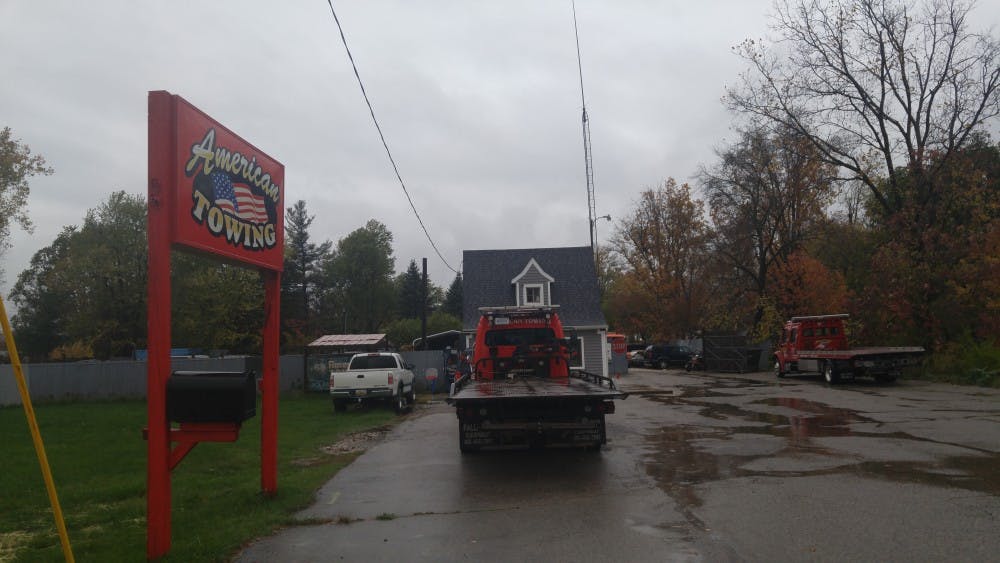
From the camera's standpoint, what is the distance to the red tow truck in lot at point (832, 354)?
2334 centimetres

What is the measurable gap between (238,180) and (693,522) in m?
5.54

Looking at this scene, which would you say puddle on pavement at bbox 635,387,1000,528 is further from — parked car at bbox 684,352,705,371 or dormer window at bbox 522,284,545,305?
parked car at bbox 684,352,705,371

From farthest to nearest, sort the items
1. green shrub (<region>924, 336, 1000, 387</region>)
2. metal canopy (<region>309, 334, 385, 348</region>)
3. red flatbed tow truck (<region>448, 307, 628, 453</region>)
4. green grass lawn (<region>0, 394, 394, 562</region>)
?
metal canopy (<region>309, 334, 385, 348</region>), green shrub (<region>924, 336, 1000, 387</region>), red flatbed tow truck (<region>448, 307, 628, 453</region>), green grass lawn (<region>0, 394, 394, 562</region>)

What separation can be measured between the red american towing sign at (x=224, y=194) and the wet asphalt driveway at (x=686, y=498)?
283cm

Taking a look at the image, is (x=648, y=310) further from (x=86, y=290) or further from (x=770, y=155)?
(x=86, y=290)

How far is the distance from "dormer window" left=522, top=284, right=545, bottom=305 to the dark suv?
13277mm

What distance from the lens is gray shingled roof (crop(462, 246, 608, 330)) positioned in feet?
122

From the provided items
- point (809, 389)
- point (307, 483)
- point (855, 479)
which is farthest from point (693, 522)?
point (809, 389)

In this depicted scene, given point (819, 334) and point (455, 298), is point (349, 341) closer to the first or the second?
point (819, 334)

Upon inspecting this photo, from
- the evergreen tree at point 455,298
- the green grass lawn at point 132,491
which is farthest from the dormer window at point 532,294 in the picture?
the evergreen tree at point 455,298

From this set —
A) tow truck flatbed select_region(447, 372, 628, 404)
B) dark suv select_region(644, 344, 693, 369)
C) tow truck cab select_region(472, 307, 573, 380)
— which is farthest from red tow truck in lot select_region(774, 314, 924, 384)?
dark suv select_region(644, 344, 693, 369)

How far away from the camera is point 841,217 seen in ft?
155

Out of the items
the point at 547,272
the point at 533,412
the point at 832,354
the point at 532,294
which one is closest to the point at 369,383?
the point at 533,412

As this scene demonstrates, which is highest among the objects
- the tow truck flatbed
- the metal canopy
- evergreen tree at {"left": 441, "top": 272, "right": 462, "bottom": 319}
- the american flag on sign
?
evergreen tree at {"left": 441, "top": 272, "right": 462, "bottom": 319}
